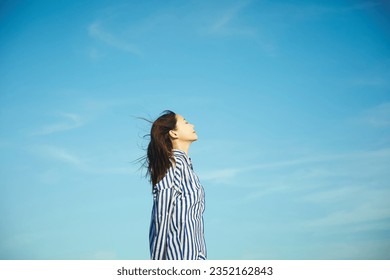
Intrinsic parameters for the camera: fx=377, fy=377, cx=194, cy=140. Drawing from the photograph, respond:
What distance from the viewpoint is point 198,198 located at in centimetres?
326

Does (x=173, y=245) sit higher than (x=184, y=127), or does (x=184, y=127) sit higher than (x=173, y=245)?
(x=184, y=127)

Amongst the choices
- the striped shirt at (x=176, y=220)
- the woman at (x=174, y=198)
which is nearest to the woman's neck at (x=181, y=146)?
the woman at (x=174, y=198)

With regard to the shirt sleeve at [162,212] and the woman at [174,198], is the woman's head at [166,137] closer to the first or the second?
the woman at [174,198]

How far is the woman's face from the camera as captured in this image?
11.9 feet

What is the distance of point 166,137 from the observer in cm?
367

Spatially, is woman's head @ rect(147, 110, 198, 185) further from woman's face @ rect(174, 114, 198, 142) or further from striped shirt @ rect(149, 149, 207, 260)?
striped shirt @ rect(149, 149, 207, 260)

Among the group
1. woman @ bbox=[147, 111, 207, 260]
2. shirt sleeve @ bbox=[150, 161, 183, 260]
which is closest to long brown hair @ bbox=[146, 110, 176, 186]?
woman @ bbox=[147, 111, 207, 260]
